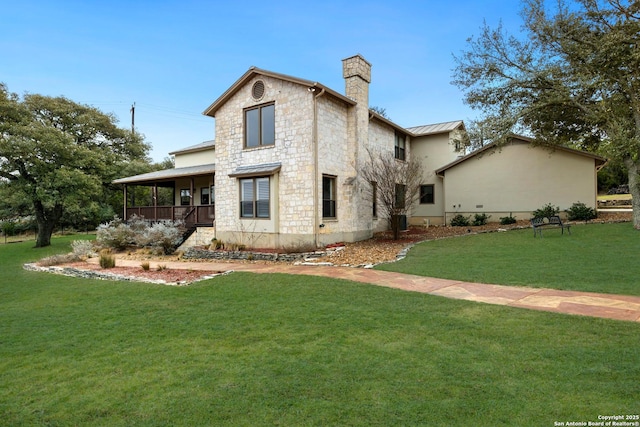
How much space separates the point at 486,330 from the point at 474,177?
18609mm

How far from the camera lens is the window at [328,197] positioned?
591 inches

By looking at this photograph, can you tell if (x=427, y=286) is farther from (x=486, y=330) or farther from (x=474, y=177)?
(x=474, y=177)

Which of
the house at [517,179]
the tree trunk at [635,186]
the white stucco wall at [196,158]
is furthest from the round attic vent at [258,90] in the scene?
the tree trunk at [635,186]

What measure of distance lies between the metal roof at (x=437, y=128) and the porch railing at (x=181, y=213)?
521 inches

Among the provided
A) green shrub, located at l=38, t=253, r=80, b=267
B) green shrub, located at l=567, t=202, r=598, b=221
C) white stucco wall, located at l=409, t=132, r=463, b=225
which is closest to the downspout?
green shrub, located at l=38, t=253, r=80, b=267

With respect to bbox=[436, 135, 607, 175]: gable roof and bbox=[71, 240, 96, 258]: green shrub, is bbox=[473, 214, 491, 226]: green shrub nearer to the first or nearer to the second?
bbox=[436, 135, 607, 175]: gable roof

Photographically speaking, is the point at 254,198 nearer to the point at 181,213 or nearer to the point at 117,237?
the point at 181,213

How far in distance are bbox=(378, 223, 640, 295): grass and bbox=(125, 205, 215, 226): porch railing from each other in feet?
34.1

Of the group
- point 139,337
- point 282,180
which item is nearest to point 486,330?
point 139,337

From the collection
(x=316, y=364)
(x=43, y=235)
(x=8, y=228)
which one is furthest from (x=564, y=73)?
(x=8, y=228)

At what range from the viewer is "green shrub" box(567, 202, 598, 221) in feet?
60.4

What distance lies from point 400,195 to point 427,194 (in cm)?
915

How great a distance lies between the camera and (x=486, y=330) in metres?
4.84

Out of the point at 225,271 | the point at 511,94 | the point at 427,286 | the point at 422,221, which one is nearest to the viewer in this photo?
the point at 427,286
